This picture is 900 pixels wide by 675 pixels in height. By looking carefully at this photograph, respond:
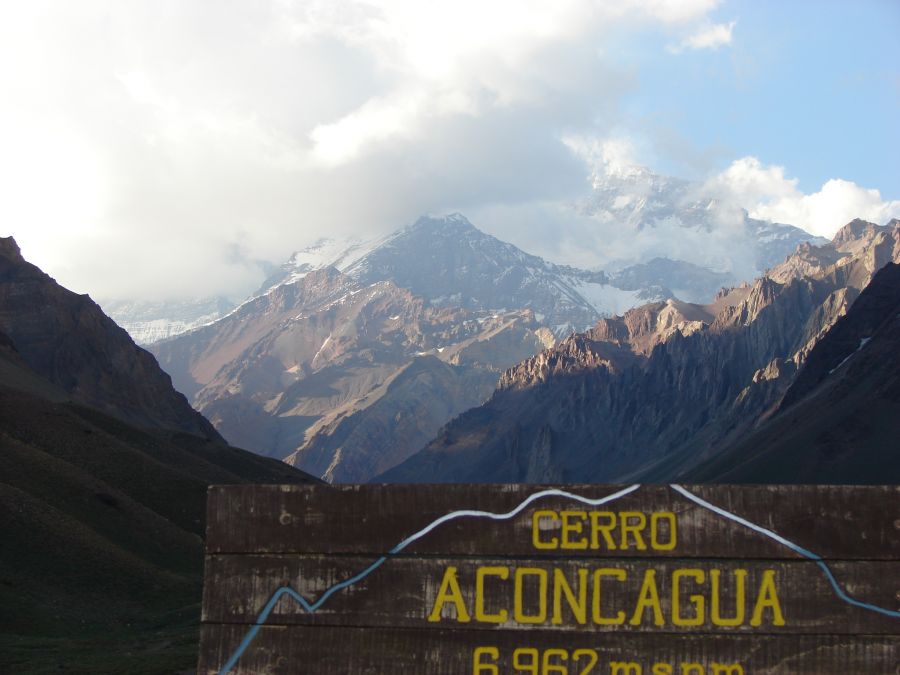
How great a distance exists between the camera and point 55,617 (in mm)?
45094

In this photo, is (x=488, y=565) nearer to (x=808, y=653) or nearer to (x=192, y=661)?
(x=808, y=653)

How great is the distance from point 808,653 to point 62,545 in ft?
157

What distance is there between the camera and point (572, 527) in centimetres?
1540

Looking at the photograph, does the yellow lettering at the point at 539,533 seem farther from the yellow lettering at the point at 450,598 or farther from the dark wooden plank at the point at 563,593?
the yellow lettering at the point at 450,598

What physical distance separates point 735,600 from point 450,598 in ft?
13.2

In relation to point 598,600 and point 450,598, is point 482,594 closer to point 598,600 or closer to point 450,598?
point 450,598

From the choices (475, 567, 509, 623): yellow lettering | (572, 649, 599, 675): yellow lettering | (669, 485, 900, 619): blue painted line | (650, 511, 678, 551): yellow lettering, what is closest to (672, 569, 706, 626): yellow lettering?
(650, 511, 678, 551): yellow lettering

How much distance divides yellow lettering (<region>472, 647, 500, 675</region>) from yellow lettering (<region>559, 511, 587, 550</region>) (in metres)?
1.80

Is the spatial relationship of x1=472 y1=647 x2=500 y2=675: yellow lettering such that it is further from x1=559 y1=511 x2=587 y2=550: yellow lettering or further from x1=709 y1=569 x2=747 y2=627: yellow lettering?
x1=709 y1=569 x2=747 y2=627: yellow lettering

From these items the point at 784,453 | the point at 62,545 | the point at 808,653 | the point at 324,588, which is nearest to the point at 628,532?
the point at 808,653

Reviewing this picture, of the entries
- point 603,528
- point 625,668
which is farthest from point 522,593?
point 625,668

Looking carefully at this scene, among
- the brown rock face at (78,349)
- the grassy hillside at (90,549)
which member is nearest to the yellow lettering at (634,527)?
the grassy hillside at (90,549)

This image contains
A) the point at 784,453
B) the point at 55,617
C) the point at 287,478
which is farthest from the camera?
the point at 784,453

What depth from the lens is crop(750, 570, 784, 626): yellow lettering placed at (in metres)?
15.1
